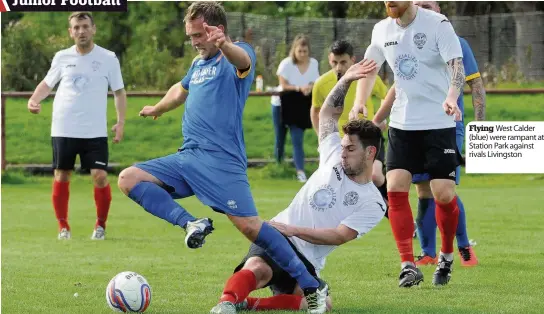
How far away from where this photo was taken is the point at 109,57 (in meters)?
13.0

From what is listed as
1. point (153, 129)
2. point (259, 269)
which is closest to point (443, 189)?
point (259, 269)

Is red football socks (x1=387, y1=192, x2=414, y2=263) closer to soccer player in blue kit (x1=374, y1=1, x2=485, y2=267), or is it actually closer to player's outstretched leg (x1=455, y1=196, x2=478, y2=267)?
soccer player in blue kit (x1=374, y1=1, x2=485, y2=267)

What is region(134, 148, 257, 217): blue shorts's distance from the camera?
7750 mm

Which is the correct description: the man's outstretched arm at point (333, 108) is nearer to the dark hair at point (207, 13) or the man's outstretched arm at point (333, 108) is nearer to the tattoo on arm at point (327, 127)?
the tattoo on arm at point (327, 127)

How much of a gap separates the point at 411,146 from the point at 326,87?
3284 mm

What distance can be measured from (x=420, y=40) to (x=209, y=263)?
2.87m

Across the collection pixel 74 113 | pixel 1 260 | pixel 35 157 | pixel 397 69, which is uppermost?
pixel 397 69

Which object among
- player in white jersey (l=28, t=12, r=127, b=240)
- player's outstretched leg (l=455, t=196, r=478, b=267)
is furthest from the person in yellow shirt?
player in white jersey (l=28, t=12, r=127, b=240)

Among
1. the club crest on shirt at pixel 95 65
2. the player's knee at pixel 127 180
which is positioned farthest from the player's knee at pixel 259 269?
the club crest on shirt at pixel 95 65

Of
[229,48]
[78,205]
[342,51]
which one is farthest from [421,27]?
[78,205]

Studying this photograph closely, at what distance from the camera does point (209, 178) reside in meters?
7.79

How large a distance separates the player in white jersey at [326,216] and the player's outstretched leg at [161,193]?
517 millimetres

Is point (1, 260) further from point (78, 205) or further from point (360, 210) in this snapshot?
point (78, 205)

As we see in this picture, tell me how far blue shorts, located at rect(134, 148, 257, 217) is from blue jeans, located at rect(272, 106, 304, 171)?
38.2 ft
